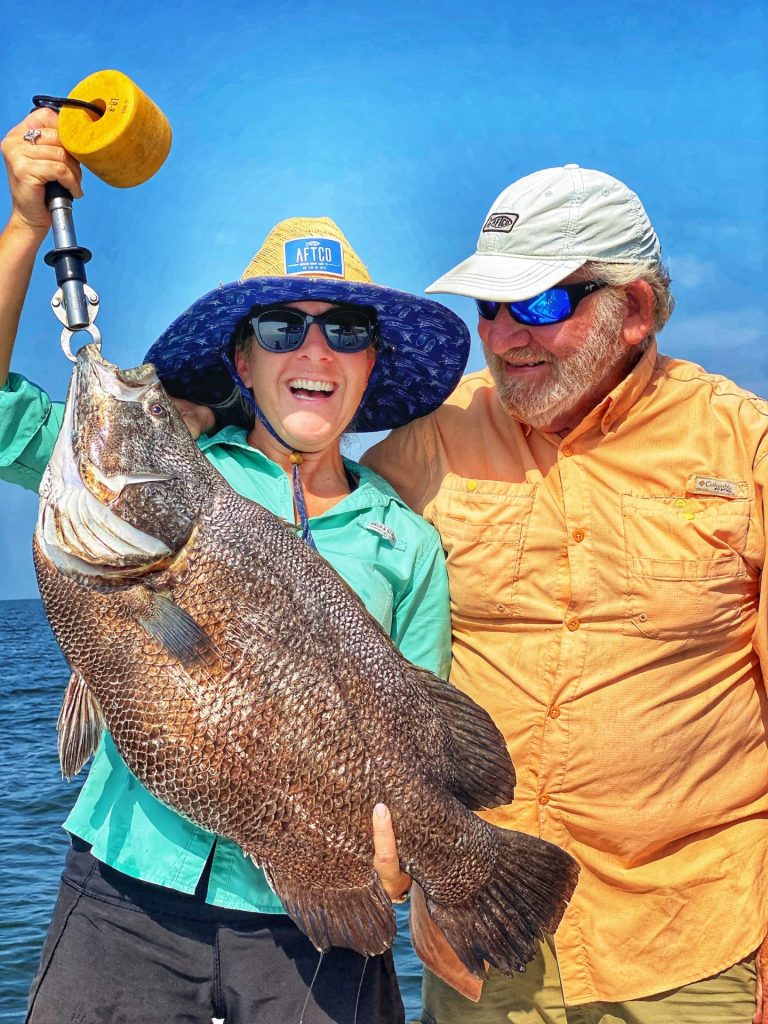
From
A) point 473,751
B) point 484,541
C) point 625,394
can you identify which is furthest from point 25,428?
point 625,394

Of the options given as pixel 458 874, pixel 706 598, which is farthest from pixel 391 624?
pixel 706 598

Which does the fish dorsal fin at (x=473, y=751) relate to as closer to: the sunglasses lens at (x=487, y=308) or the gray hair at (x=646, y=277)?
the sunglasses lens at (x=487, y=308)

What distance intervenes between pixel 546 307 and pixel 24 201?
186 centimetres

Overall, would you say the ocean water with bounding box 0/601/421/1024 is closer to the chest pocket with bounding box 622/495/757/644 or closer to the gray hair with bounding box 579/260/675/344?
the chest pocket with bounding box 622/495/757/644

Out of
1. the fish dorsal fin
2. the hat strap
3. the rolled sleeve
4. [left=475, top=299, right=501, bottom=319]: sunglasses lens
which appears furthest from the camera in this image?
[left=475, top=299, right=501, bottom=319]: sunglasses lens

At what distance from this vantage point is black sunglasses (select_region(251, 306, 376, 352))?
3.68 m

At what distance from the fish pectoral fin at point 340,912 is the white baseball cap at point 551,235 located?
2130 mm

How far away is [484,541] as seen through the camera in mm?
3988

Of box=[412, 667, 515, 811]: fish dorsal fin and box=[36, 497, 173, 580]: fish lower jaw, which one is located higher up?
box=[36, 497, 173, 580]: fish lower jaw

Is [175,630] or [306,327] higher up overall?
[306,327]

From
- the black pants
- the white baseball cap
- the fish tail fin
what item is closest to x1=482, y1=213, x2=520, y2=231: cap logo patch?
the white baseball cap

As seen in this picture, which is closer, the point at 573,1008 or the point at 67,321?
the point at 67,321

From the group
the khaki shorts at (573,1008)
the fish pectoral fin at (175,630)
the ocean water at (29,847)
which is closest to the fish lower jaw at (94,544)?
the fish pectoral fin at (175,630)

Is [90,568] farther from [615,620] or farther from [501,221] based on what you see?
[501,221]
